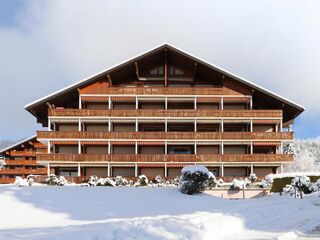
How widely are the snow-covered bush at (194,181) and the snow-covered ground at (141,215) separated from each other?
65cm

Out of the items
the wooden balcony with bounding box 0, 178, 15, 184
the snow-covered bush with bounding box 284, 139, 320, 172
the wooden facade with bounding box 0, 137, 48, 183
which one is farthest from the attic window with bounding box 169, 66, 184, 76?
the snow-covered bush with bounding box 284, 139, 320, 172

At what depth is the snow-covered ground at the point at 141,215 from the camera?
40.0 feet

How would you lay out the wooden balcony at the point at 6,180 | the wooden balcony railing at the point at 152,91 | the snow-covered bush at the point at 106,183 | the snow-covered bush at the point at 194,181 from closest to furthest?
the snow-covered bush at the point at 194,181
the snow-covered bush at the point at 106,183
the wooden balcony railing at the point at 152,91
the wooden balcony at the point at 6,180

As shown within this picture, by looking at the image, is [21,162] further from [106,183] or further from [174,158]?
[106,183]

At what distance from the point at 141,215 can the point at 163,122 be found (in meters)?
24.3

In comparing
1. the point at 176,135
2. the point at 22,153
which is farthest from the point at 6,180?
the point at 176,135

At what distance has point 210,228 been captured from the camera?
12797mm

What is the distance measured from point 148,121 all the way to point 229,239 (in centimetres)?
3211

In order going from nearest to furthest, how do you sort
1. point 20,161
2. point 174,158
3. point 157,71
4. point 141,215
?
point 141,215
point 174,158
point 157,71
point 20,161

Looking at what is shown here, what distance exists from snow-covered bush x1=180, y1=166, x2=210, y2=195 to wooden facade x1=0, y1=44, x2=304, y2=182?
15.3m

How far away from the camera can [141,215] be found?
20.0 meters

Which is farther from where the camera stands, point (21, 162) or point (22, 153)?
point (22, 153)

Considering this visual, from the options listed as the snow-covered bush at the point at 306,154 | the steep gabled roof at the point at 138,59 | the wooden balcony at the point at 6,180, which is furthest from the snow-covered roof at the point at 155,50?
the snow-covered bush at the point at 306,154

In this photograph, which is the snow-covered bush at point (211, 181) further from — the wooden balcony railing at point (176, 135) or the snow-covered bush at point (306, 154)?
the snow-covered bush at point (306, 154)
